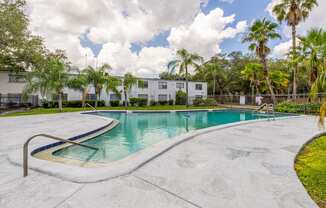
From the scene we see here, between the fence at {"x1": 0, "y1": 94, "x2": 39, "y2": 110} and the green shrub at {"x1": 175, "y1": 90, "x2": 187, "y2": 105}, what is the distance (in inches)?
756

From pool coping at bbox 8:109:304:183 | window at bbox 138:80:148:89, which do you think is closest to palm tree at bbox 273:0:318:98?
window at bbox 138:80:148:89

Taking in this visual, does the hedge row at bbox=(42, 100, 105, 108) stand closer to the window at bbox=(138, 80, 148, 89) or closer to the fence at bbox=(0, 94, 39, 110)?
the fence at bbox=(0, 94, 39, 110)

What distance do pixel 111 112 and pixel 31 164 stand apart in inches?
568

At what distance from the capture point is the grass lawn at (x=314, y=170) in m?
2.66

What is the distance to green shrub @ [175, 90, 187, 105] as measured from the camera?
90.0 feet

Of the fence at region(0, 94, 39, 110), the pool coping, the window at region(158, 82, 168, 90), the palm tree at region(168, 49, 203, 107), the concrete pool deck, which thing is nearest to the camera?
the concrete pool deck

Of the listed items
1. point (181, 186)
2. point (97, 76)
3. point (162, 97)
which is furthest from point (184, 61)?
point (181, 186)

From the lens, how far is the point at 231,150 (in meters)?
4.71

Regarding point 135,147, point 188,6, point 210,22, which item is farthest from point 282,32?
point 135,147

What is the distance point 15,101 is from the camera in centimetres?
1956

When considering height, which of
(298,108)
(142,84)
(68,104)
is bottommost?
(298,108)

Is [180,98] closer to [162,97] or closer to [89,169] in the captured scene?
[162,97]

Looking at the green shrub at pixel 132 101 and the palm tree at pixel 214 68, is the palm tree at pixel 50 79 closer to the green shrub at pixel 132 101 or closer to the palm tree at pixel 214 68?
the green shrub at pixel 132 101

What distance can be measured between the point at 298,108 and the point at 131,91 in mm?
20100
